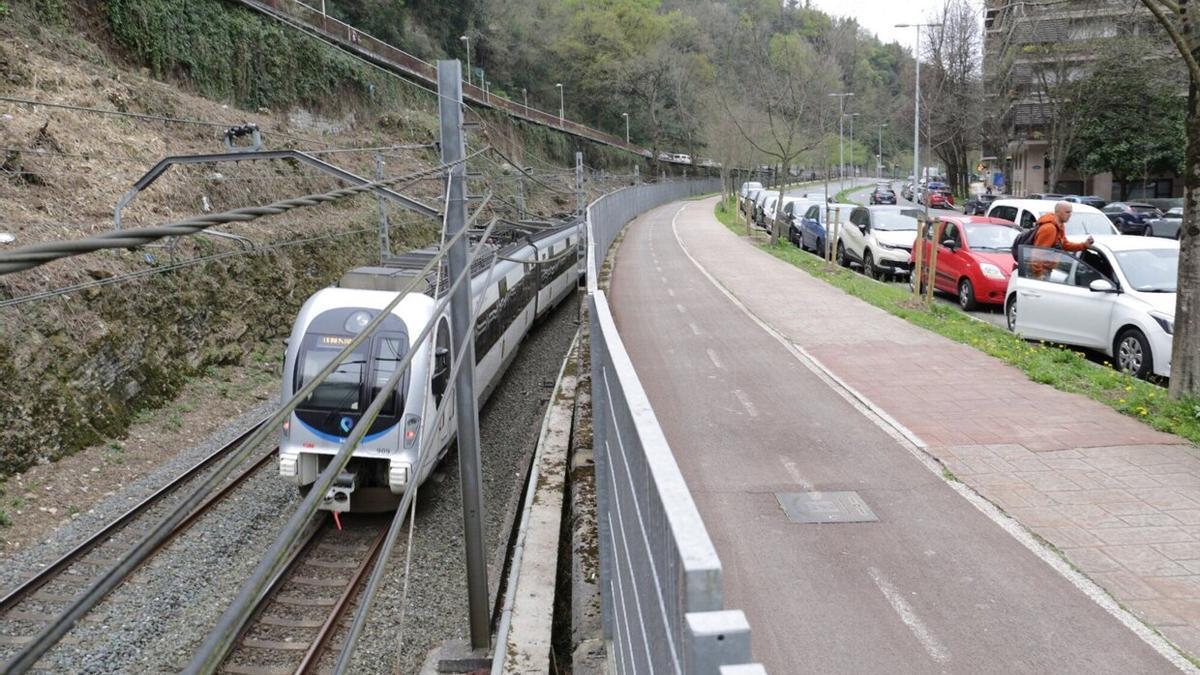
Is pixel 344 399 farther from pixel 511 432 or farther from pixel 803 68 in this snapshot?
pixel 803 68

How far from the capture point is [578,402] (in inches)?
406

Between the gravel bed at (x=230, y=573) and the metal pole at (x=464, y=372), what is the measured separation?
109 cm

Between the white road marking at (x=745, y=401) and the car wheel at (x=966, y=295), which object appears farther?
the car wheel at (x=966, y=295)

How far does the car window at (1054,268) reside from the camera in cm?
1296

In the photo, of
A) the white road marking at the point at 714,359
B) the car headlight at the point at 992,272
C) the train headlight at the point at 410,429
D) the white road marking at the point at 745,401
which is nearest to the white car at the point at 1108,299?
the car headlight at the point at 992,272

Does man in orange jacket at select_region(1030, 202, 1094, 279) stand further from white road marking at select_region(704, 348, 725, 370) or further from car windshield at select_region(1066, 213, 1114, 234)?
car windshield at select_region(1066, 213, 1114, 234)

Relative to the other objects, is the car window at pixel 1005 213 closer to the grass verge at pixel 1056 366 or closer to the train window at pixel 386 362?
the grass verge at pixel 1056 366

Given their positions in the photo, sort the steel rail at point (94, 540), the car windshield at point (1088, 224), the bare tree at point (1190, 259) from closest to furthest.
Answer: the steel rail at point (94, 540) < the bare tree at point (1190, 259) < the car windshield at point (1088, 224)

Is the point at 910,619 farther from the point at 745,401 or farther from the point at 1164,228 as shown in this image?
the point at 1164,228

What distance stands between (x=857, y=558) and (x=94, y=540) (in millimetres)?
7819

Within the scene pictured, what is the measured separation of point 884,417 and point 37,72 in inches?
694

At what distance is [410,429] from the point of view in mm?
10984

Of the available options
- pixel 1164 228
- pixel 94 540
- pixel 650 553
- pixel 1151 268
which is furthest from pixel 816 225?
pixel 650 553

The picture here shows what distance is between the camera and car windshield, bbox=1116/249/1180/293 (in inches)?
482
